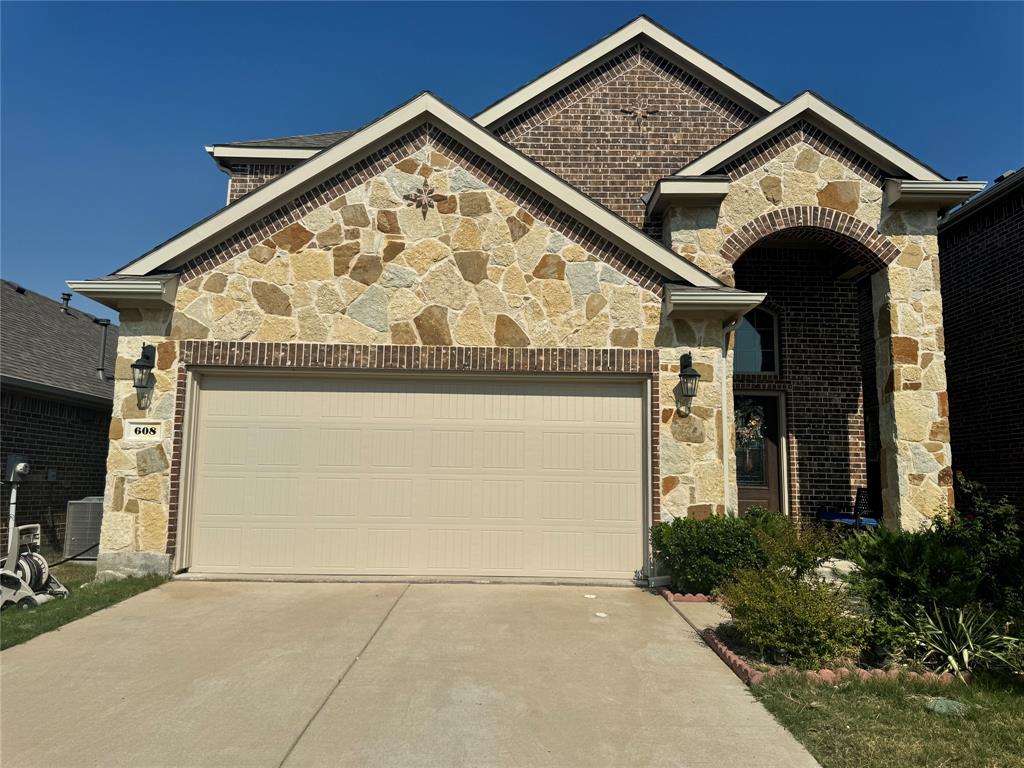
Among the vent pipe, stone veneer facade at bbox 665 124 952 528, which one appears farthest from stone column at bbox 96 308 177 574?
stone veneer facade at bbox 665 124 952 528

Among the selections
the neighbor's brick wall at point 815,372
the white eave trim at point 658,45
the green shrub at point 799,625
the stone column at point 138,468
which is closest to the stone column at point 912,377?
the neighbor's brick wall at point 815,372

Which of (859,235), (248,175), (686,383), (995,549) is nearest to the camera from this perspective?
(995,549)

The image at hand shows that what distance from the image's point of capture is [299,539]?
820 centimetres

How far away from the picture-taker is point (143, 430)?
8.05m

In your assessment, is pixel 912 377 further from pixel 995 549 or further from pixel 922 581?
pixel 922 581

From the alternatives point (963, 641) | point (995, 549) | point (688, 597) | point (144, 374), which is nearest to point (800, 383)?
point (995, 549)

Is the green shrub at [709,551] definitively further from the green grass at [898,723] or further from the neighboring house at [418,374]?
the green grass at [898,723]

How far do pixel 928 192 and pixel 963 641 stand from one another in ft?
22.5

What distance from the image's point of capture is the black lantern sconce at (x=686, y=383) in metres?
8.12

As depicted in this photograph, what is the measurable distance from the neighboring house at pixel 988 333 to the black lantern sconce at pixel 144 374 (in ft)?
44.5

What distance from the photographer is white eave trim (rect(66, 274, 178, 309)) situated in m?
7.84

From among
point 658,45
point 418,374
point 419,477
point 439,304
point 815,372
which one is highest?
point 658,45

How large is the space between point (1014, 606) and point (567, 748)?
4.29 meters

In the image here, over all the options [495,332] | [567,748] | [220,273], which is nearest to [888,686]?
[567,748]
